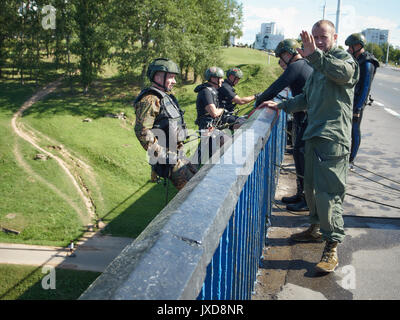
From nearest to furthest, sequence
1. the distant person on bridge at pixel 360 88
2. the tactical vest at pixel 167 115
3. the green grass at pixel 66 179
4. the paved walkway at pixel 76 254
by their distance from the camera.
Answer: the tactical vest at pixel 167 115, the distant person on bridge at pixel 360 88, the green grass at pixel 66 179, the paved walkway at pixel 76 254

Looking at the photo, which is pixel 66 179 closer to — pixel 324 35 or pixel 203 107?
pixel 203 107

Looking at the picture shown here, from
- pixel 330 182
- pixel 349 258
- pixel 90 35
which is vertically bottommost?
pixel 349 258

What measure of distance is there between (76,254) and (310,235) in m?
12.2

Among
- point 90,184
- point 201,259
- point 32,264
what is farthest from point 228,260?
point 90,184

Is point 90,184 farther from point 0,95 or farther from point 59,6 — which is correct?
point 59,6

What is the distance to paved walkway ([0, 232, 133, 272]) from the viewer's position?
1369cm

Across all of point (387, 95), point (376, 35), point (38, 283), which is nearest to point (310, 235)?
point (38, 283)

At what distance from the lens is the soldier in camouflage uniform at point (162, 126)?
5148 mm

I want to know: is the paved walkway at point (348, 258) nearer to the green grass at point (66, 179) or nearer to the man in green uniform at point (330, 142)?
the man in green uniform at point (330, 142)

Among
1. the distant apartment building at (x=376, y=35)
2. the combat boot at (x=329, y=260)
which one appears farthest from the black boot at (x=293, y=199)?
the distant apartment building at (x=376, y=35)

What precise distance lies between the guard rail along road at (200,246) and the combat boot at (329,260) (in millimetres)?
703

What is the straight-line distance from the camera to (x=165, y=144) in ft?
18.3

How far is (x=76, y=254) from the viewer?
14469 mm

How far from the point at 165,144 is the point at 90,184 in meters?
14.6
